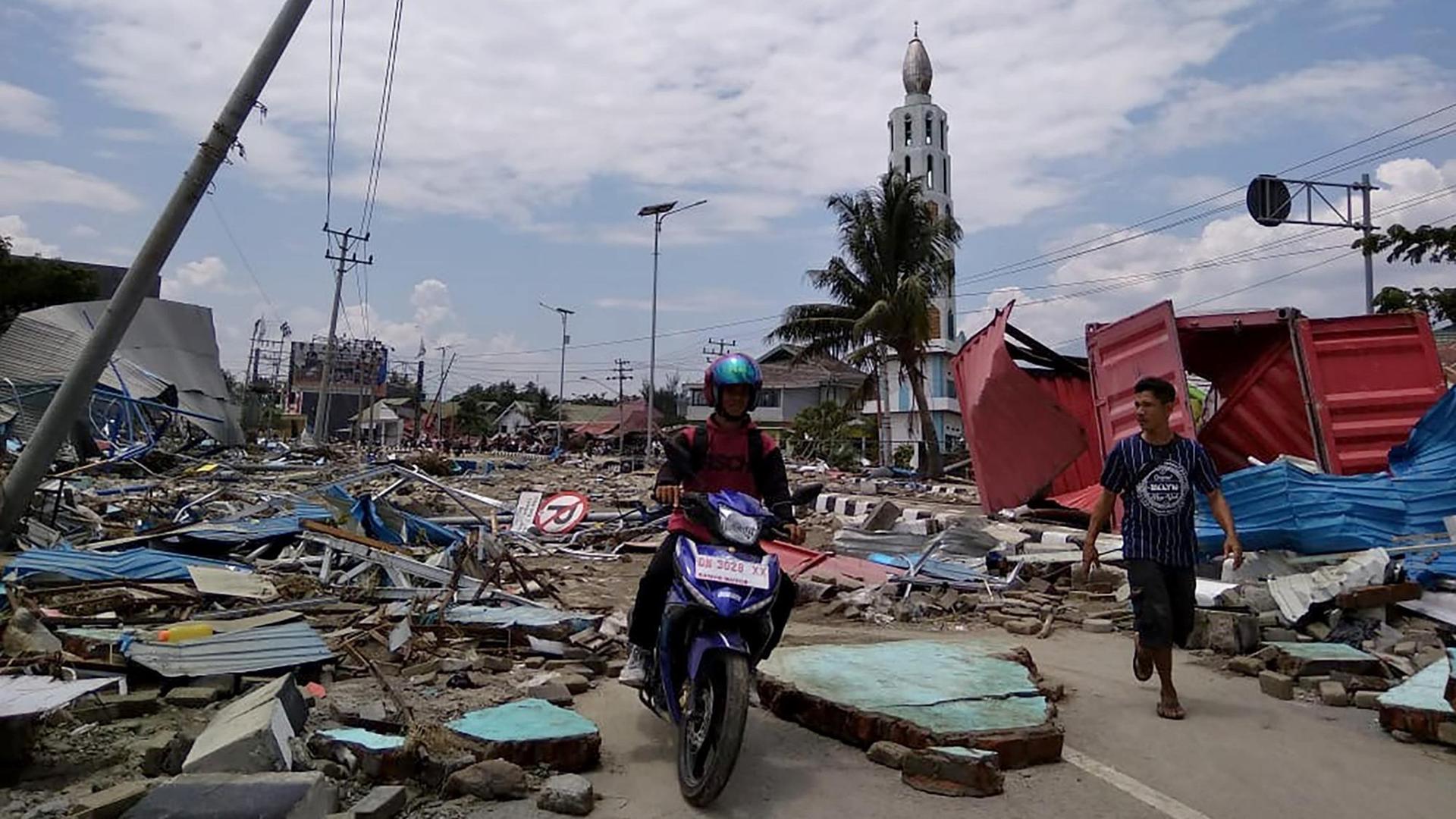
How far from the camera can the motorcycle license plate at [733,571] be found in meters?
3.61

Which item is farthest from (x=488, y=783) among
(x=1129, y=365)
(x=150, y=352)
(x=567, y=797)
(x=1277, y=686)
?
(x=150, y=352)

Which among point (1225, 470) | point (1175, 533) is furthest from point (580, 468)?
point (1175, 533)

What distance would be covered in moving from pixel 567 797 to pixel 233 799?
1046 mm

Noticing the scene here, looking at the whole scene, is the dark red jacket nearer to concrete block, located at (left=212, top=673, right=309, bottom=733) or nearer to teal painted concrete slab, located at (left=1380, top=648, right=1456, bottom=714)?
concrete block, located at (left=212, top=673, right=309, bottom=733)

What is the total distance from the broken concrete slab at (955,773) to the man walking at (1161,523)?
4.73 ft

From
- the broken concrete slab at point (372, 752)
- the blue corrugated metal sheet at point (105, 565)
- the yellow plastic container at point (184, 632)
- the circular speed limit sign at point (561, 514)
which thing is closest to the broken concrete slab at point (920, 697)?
the broken concrete slab at point (372, 752)

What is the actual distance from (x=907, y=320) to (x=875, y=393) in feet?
19.4

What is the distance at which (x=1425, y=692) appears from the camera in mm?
4445

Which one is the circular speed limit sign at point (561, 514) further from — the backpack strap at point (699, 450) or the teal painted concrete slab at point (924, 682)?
the backpack strap at point (699, 450)

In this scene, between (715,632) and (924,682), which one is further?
(924,682)

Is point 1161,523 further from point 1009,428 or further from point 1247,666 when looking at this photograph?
point 1009,428

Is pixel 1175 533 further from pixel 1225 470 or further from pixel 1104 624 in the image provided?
pixel 1225 470

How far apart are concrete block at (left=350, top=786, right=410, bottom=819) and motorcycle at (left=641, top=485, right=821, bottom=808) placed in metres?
0.98

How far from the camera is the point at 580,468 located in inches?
1278
